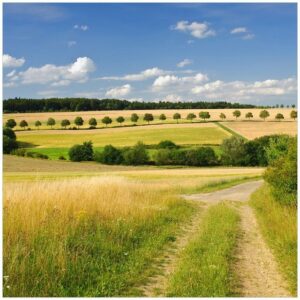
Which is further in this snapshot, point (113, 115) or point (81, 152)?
point (113, 115)

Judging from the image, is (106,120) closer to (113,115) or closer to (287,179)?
(113,115)

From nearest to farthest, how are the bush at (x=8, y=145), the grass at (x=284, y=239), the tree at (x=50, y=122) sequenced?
the grass at (x=284, y=239), the bush at (x=8, y=145), the tree at (x=50, y=122)

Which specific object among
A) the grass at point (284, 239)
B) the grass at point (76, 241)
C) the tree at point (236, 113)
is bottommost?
the grass at point (284, 239)

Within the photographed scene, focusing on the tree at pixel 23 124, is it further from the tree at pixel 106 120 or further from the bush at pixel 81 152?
the bush at pixel 81 152

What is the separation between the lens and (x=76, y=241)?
860cm

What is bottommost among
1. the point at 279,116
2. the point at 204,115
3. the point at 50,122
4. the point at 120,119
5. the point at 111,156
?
the point at 111,156

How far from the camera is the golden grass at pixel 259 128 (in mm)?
88019

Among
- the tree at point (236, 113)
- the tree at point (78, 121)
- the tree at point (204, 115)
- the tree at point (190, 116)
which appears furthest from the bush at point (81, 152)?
the tree at point (236, 113)

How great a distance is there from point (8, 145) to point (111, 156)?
21850mm

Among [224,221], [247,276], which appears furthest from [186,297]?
[224,221]

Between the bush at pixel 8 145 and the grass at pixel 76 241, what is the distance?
7184cm

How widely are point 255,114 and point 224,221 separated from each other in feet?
366

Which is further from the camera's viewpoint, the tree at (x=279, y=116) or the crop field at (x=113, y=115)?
the tree at (x=279, y=116)

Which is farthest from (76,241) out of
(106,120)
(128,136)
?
(106,120)
